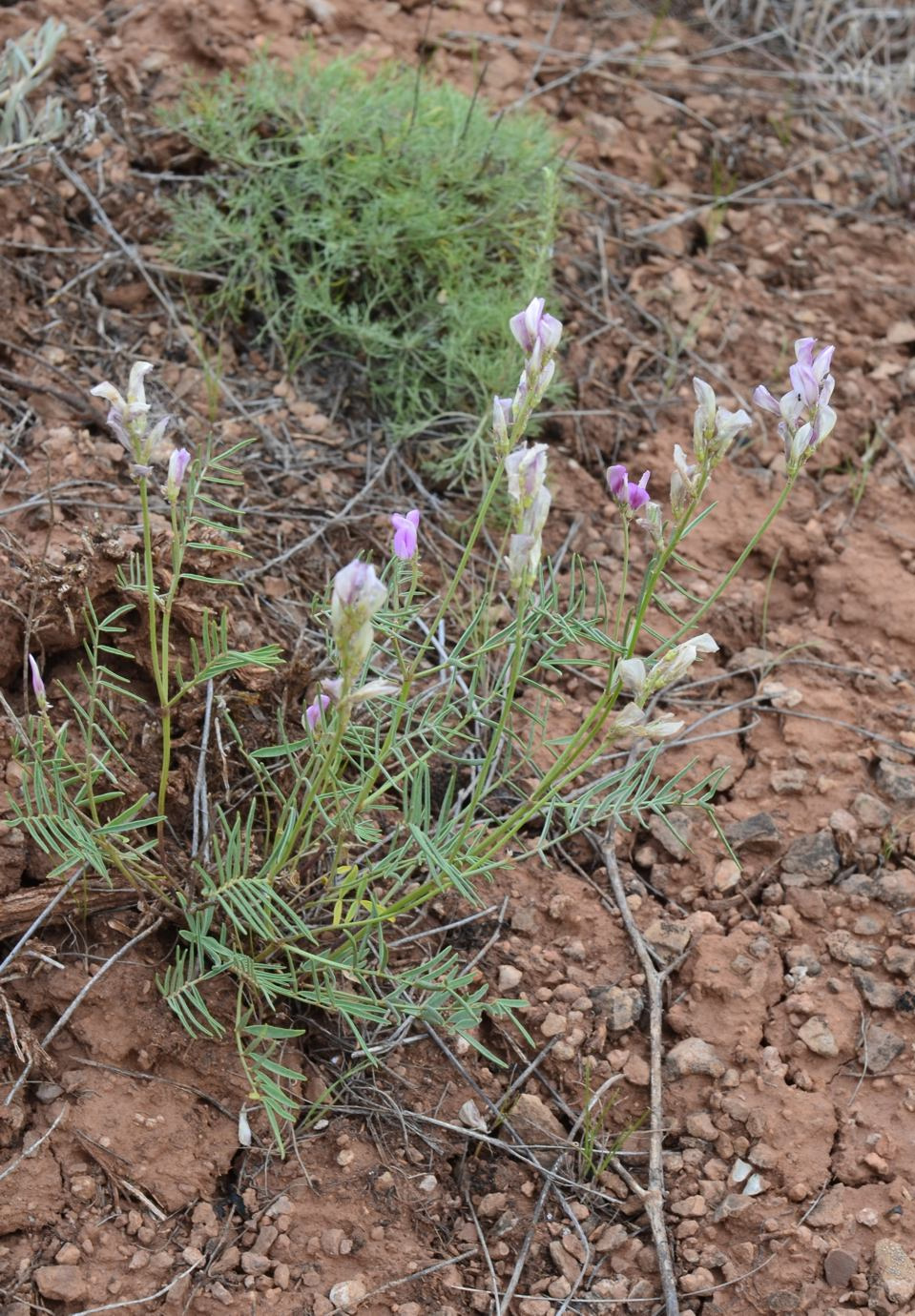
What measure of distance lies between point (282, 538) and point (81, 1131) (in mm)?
1335

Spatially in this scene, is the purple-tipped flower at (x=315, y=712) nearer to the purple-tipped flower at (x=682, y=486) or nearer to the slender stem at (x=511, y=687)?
the slender stem at (x=511, y=687)

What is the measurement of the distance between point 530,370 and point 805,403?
0.38m

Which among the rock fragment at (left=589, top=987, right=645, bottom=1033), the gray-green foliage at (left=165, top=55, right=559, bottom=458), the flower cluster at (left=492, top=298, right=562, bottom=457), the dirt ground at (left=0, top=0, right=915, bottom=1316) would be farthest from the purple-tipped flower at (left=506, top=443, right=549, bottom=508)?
the gray-green foliage at (left=165, top=55, right=559, bottom=458)

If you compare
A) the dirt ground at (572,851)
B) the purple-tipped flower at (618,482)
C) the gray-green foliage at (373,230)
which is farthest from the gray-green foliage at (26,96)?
the purple-tipped flower at (618,482)

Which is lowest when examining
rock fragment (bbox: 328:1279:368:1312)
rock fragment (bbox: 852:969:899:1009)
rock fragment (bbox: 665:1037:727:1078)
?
rock fragment (bbox: 328:1279:368:1312)

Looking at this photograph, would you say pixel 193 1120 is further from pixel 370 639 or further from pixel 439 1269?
pixel 370 639

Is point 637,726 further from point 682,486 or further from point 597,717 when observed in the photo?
point 682,486

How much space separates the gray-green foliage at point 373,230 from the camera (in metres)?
3.25

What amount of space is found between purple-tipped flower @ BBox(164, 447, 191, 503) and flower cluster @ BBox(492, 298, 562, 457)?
0.43 m

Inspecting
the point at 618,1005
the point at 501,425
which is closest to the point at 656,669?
the point at 501,425

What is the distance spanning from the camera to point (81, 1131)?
2035 mm

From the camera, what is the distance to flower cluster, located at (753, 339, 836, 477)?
177cm

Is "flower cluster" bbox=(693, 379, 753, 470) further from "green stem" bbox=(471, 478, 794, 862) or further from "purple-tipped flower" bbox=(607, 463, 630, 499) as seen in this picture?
"purple-tipped flower" bbox=(607, 463, 630, 499)

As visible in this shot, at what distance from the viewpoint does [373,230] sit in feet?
10.7
